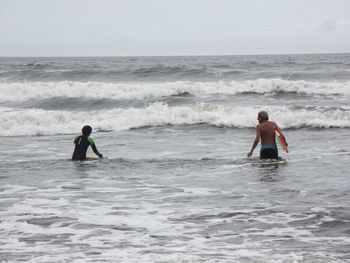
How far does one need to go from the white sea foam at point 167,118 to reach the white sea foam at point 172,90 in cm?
599

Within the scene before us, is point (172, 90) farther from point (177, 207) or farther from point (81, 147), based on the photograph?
point (177, 207)

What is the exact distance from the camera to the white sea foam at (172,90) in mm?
30844

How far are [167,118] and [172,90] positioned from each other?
27.3 ft

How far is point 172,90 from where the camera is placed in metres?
31.2

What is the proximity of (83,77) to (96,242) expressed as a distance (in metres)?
35.2

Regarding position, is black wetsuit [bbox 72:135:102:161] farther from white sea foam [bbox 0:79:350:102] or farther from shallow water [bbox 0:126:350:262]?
white sea foam [bbox 0:79:350:102]

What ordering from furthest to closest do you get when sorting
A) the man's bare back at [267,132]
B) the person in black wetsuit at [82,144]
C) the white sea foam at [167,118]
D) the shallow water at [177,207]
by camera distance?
the white sea foam at [167,118] < the person in black wetsuit at [82,144] < the man's bare back at [267,132] < the shallow water at [177,207]

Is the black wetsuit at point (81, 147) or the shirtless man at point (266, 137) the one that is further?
the black wetsuit at point (81, 147)

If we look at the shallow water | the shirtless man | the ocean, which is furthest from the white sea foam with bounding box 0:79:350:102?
the shirtless man

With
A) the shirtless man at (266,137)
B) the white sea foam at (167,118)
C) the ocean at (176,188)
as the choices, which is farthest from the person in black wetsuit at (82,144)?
the white sea foam at (167,118)

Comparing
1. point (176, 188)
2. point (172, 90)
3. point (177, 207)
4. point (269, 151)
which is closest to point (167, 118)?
point (172, 90)

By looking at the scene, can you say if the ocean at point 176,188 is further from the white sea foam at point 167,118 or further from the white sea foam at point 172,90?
the white sea foam at point 172,90

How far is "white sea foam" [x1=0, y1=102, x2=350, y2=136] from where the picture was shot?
21.4 meters

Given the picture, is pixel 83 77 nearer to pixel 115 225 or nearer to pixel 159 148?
pixel 159 148
